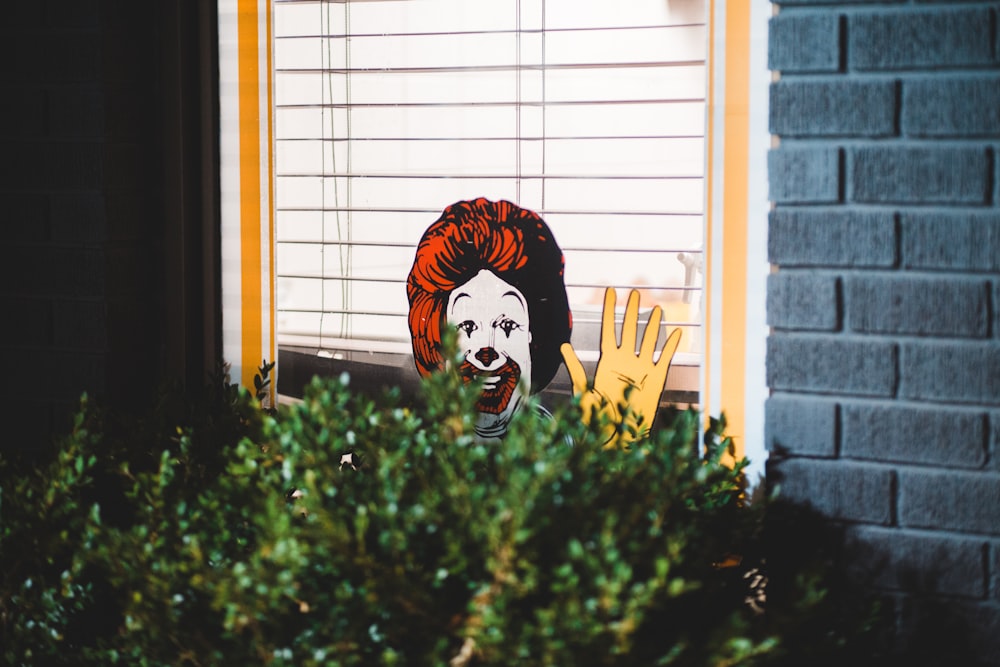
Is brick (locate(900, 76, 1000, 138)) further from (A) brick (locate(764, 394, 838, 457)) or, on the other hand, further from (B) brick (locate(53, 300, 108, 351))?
(B) brick (locate(53, 300, 108, 351))

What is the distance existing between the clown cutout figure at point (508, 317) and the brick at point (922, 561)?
655 millimetres

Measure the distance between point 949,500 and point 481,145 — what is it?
1.48m

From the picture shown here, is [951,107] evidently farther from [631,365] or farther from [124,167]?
[124,167]

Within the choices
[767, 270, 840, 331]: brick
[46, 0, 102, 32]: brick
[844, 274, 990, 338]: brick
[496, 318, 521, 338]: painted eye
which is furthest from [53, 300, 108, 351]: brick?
[844, 274, 990, 338]: brick

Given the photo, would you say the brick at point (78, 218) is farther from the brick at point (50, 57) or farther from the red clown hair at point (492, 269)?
the red clown hair at point (492, 269)

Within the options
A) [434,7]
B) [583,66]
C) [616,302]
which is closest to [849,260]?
[616,302]

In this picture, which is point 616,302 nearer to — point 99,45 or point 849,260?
point 849,260

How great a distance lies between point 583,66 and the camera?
2744mm

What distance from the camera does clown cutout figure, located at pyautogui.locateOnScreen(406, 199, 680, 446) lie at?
9.06 ft

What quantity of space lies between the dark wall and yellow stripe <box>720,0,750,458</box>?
58.6 inches

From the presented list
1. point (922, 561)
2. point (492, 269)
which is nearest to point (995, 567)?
point (922, 561)

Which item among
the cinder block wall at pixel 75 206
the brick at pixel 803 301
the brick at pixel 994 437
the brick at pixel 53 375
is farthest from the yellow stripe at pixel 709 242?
the brick at pixel 53 375

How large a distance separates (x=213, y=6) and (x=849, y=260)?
1.93 m

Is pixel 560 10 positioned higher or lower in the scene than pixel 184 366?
higher
